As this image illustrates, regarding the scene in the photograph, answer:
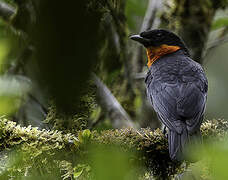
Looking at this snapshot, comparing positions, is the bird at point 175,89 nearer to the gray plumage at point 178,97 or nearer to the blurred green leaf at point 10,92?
the gray plumage at point 178,97

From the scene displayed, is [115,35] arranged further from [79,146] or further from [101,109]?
[79,146]

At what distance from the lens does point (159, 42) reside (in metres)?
4.51

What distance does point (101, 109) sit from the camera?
4.19 metres

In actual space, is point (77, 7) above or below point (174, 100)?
below

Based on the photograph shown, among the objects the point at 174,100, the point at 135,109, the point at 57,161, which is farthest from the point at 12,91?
the point at 135,109

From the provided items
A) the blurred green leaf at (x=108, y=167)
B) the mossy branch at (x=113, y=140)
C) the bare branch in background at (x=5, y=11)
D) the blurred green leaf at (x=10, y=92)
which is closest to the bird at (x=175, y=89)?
the mossy branch at (x=113, y=140)

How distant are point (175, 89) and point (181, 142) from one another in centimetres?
81

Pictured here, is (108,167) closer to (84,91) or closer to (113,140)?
(84,91)

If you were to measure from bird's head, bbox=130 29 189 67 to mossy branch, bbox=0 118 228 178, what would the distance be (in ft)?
6.12

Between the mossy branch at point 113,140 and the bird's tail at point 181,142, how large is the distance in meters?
0.11

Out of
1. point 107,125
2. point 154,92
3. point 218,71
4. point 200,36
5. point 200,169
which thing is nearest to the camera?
point 200,169

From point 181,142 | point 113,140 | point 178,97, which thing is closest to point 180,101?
point 178,97

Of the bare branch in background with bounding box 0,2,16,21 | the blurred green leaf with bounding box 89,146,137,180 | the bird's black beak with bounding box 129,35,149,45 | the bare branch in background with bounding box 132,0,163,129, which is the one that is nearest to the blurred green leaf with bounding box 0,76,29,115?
the bare branch in background with bounding box 0,2,16,21

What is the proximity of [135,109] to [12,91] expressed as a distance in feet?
9.48
